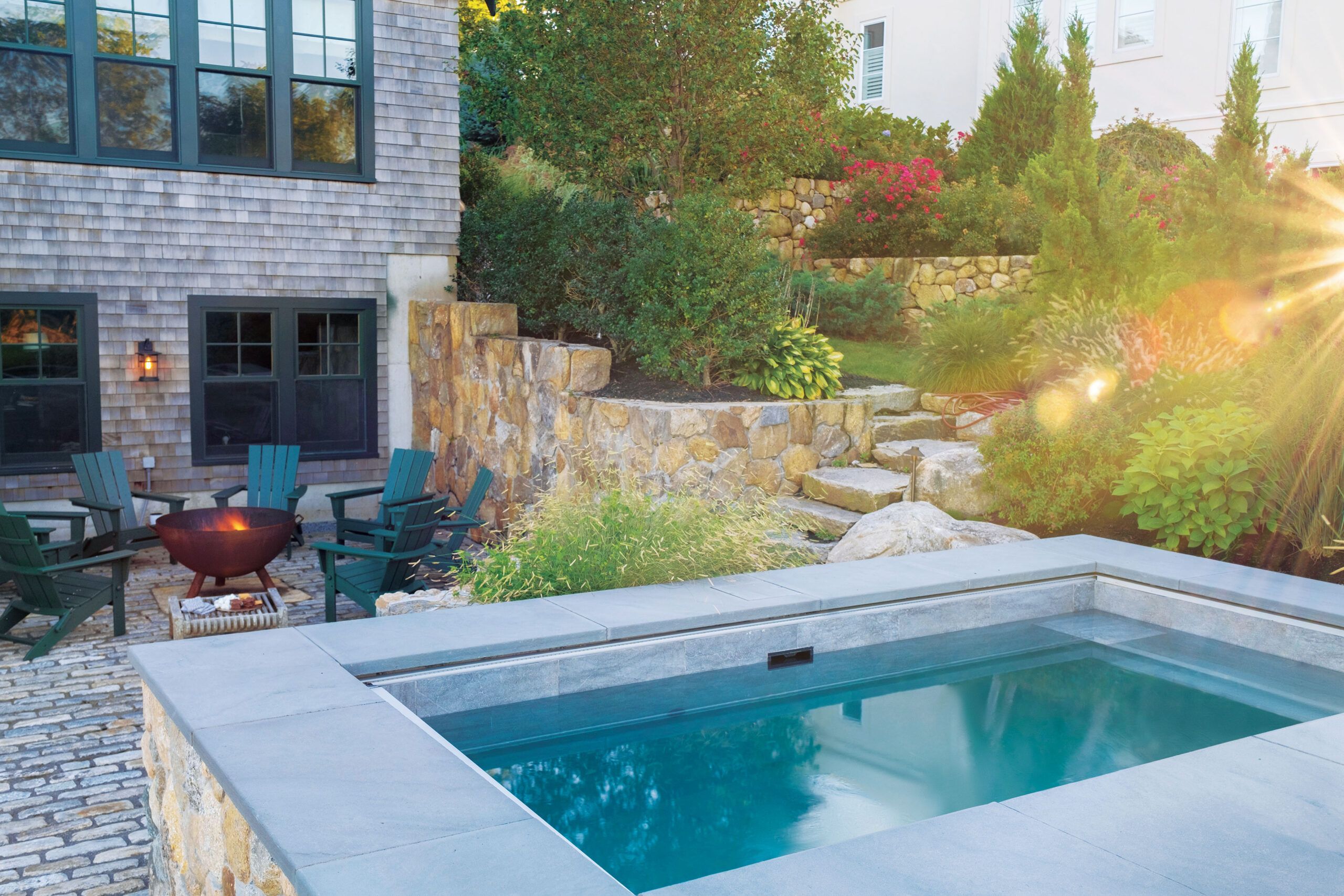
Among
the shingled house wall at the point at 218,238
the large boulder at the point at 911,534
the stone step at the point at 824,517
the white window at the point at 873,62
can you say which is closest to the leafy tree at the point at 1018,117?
the white window at the point at 873,62

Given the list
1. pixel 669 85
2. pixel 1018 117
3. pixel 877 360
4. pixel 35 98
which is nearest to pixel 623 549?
pixel 669 85

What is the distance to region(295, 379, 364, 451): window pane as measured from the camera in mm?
9352

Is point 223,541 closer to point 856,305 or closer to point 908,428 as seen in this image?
point 908,428

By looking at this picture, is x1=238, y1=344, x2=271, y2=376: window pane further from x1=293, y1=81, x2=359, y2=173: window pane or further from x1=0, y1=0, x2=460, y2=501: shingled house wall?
x1=293, y1=81, x2=359, y2=173: window pane

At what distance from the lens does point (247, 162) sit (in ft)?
29.2

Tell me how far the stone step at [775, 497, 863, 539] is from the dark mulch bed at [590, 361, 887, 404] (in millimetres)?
830

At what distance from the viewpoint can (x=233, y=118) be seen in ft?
28.9

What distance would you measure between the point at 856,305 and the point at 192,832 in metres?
8.43

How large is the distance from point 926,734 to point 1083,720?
633 mm

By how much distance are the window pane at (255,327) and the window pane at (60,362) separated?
4.01 ft

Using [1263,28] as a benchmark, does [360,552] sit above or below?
below

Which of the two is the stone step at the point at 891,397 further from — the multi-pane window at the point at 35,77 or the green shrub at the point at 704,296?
the multi-pane window at the point at 35,77

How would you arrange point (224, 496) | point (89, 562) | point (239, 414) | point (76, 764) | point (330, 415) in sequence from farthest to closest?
point (330, 415)
point (239, 414)
point (224, 496)
point (89, 562)
point (76, 764)

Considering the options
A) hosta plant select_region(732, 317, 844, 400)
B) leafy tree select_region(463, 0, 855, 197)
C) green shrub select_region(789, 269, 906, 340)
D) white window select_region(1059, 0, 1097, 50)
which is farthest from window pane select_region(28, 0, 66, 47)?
white window select_region(1059, 0, 1097, 50)
